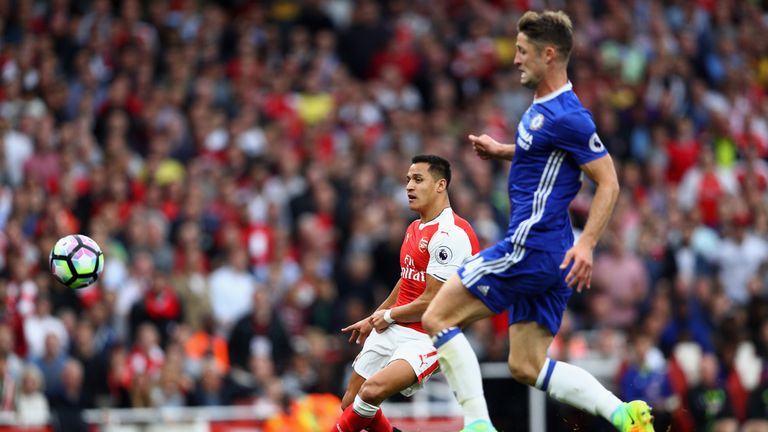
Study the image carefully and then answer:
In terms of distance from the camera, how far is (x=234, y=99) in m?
19.0

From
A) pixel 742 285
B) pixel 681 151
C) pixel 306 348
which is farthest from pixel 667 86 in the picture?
pixel 306 348

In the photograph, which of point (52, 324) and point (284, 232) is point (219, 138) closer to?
point (284, 232)

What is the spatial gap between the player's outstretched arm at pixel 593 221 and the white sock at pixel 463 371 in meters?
0.77

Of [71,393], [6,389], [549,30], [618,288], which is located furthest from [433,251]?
[618,288]

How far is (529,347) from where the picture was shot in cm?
806

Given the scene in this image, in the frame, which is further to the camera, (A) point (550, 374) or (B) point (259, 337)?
(B) point (259, 337)

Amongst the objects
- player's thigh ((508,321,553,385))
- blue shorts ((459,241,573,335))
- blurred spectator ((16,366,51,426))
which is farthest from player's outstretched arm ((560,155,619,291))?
blurred spectator ((16,366,51,426))

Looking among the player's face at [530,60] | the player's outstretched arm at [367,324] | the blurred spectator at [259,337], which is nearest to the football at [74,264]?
the player's outstretched arm at [367,324]

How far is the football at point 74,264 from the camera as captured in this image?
10.1 m

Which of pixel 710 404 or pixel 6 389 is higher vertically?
pixel 6 389

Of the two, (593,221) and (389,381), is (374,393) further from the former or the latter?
(593,221)

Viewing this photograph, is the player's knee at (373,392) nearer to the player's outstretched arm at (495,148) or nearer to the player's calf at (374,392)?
the player's calf at (374,392)

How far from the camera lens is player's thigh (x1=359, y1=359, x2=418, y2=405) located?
9016 millimetres

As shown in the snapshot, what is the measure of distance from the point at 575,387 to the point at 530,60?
2060 millimetres
